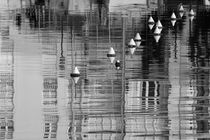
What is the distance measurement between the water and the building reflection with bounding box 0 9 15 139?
18mm

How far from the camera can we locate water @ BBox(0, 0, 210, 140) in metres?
13.4

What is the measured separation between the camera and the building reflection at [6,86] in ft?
44.1

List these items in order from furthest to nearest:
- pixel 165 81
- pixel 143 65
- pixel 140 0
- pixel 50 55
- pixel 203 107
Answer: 1. pixel 140 0
2. pixel 50 55
3. pixel 143 65
4. pixel 165 81
5. pixel 203 107

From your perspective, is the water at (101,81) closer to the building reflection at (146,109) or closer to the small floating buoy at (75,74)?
the building reflection at (146,109)

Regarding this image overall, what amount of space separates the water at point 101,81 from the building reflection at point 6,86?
0.02 m

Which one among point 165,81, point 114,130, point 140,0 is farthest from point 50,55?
point 140,0

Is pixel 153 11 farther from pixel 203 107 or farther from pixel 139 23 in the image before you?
pixel 203 107

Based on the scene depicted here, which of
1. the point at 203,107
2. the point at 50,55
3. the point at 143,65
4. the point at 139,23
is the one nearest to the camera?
the point at 203,107

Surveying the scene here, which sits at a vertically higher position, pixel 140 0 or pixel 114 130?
pixel 140 0

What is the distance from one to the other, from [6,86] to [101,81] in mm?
1979

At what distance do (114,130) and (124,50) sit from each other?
11265 millimetres

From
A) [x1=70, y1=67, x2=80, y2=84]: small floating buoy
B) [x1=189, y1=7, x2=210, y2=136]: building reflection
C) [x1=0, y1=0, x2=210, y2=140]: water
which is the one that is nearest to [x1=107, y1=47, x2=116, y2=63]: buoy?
[x1=0, y1=0, x2=210, y2=140]: water

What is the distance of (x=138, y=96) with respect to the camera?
55.1ft

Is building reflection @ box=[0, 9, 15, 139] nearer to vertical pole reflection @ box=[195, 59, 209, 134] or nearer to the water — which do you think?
the water
